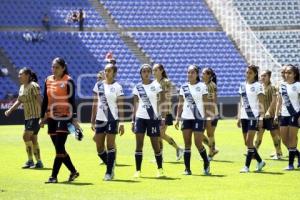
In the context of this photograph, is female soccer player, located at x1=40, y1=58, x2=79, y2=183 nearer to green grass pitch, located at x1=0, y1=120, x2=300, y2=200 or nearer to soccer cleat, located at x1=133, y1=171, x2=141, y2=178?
green grass pitch, located at x1=0, y1=120, x2=300, y2=200

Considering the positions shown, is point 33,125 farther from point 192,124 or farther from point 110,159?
point 192,124

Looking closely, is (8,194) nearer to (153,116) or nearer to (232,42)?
(153,116)

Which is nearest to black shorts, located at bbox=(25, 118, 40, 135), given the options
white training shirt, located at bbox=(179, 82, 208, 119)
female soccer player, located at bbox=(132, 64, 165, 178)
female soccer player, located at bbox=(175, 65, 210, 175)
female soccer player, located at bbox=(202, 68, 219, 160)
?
female soccer player, located at bbox=(132, 64, 165, 178)

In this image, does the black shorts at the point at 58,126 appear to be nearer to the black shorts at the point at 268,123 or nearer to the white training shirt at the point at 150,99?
the white training shirt at the point at 150,99

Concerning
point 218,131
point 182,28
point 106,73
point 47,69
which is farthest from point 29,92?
point 182,28

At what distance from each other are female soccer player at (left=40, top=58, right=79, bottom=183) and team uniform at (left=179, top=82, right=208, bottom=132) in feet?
9.37

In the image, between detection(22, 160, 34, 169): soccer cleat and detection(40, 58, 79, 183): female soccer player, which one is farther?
detection(22, 160, 34, 169): soccer cleat

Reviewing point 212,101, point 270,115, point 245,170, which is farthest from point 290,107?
point 212,101

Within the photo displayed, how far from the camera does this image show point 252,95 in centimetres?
1822

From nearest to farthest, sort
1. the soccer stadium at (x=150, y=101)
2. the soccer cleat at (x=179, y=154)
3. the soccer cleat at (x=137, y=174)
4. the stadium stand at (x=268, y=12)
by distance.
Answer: the soccer stadium at (x=150, y=101), the soccer cleat at (x=137, y=174), the soccer cleat at (x=179, y=154), the stadium stand at (x=268, y=12)

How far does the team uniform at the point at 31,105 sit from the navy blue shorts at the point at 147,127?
10.1 ft

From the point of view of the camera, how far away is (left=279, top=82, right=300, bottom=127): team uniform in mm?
18734

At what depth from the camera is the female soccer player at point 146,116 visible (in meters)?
17.1

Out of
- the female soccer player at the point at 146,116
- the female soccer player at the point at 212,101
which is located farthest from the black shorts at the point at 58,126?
the female soccer player at the point at 212,101
